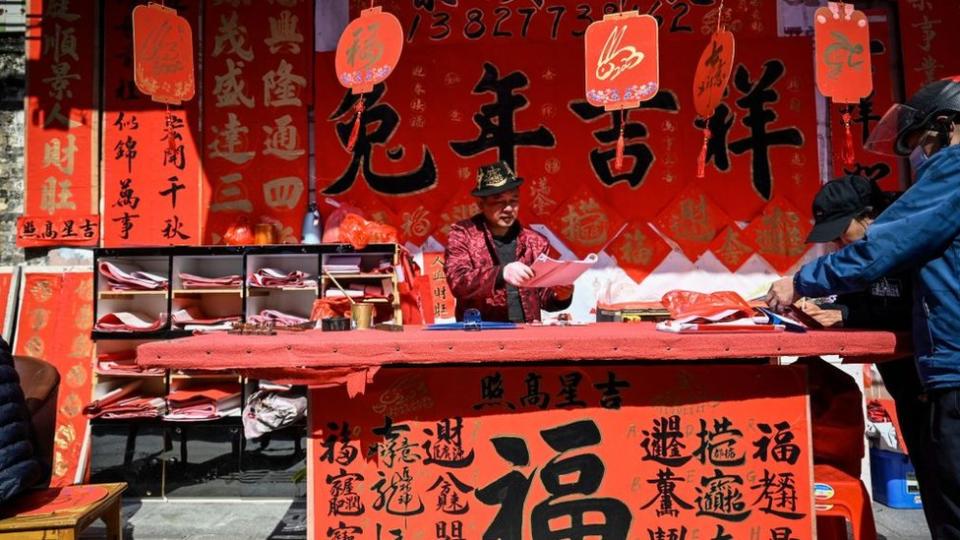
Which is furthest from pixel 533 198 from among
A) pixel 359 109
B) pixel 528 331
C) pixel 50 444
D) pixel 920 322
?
pixel 50 444

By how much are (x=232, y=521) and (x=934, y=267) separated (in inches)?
173

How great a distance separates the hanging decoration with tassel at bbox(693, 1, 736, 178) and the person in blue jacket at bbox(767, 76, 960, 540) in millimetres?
1717

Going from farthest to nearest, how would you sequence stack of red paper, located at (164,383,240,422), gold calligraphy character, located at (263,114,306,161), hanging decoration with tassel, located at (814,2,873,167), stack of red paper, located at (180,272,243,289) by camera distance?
gold calligraphy character, located at (263,114,306,161), stack of red paper, located at (180,272,243,289), stack of red paper, located at (164,383,240,422), hanging decoration with tassel, located at (814,2,873,167)

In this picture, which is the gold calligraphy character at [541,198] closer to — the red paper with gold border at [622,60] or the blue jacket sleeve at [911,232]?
the red paper with gold border at [622,60]

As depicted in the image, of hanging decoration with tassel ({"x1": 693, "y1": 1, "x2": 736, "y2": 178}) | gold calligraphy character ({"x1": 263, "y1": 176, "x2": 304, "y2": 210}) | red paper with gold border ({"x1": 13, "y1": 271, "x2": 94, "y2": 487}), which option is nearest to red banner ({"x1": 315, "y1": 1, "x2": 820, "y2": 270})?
gold calligraphy character ({"x1": 263, "y1": 176, "x2": 304, "y2": 210})

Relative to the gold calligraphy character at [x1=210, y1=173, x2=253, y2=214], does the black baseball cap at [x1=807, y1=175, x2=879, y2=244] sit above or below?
below

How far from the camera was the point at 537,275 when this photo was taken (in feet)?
9.32

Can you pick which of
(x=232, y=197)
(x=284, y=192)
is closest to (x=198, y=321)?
(x=232, y=197)

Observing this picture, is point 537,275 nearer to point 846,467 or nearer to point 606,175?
point 846,467

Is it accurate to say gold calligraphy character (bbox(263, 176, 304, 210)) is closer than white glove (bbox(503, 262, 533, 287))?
No

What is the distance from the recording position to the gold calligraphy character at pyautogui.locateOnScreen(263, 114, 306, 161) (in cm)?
541

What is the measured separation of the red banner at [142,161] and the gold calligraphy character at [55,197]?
298 millimetres

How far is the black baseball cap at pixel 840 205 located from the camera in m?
2.68

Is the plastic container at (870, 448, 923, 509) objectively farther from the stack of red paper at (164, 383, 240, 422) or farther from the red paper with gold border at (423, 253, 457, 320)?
the stack of red paper at (164, 383, 240, 422)
